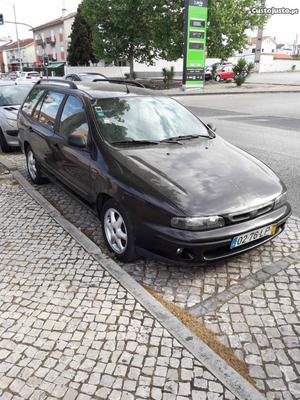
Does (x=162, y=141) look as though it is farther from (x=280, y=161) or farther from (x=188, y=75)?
(x=188, y=75)

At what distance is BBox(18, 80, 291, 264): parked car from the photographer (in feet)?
10.1

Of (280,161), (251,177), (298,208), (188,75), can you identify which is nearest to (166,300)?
(251,177)

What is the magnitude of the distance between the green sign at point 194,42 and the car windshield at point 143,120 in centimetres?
2253

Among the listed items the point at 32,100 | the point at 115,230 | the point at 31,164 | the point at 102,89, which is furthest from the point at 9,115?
the point at 115,230

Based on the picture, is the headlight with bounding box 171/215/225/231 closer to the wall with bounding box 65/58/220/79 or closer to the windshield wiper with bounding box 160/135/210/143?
the windshield wiper with bounding box 160/135/210/143

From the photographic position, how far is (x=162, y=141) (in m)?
4.07

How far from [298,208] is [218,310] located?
8.69ft

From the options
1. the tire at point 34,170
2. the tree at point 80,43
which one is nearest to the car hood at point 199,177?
the tire at point 34,170

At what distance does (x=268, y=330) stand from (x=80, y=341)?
56.4 inches

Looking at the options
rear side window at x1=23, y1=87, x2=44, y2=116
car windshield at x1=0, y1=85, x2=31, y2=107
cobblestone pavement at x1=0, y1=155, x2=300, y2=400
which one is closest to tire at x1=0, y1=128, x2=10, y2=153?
car windshield at x1=0, y1=85, x2=31, y2=107

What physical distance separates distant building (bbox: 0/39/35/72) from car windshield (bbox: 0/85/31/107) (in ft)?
230

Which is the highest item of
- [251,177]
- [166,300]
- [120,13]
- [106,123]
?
[120,13]

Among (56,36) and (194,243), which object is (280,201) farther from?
(56,36)

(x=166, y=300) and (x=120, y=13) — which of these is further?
(x=120, y=13)
